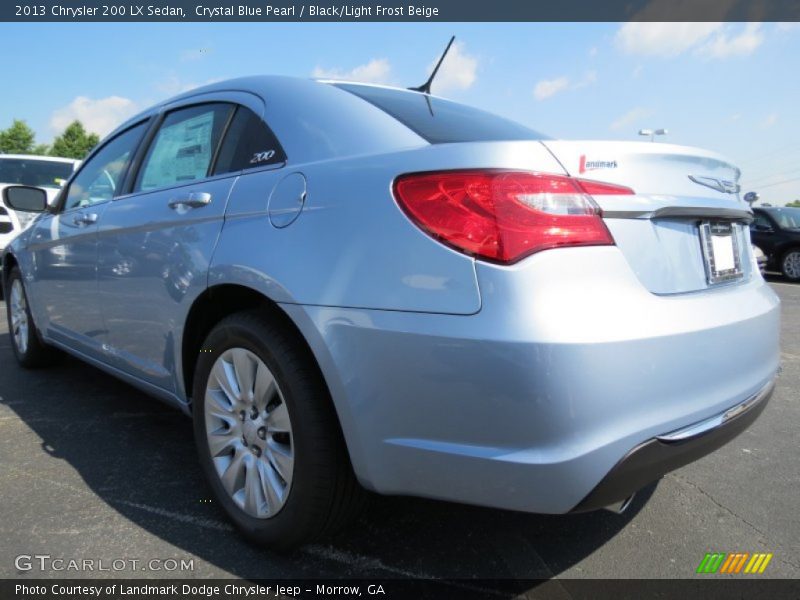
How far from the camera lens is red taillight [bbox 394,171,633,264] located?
1.48m

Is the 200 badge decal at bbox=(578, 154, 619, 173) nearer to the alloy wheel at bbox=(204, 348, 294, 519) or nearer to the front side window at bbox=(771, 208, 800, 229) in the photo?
the alloy wheel at bbox=(204, 348, 294, 519)

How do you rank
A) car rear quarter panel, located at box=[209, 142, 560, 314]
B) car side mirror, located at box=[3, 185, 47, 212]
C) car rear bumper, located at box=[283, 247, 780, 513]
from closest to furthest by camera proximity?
car rear bumper, located at box=[283, 247, 780, 513]
car rear quarter panel, located at box=[209, 142, 560, 314]
car side mirror, located at box=[3, 185, 47, 212]

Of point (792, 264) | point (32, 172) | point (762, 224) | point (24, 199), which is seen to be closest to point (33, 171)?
point (32, 172)

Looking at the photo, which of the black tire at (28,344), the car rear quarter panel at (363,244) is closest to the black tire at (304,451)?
the car rear quarter panel at (363,244)

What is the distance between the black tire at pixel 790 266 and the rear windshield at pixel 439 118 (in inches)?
448

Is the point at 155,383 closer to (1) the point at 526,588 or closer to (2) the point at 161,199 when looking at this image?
(2) the point at 161,199

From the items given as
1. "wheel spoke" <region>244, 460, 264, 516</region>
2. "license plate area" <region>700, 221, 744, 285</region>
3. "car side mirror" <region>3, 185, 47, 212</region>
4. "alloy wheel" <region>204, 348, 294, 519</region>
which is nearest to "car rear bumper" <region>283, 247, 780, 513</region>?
"license plate area" <region>700, 221, 744, 285</region>

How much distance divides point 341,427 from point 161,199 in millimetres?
1377

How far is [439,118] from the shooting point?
217 centimetres

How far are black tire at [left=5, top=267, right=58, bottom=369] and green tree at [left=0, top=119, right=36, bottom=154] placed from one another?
5436 cm

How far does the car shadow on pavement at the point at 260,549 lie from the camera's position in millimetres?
1945

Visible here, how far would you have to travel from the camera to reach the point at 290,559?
1.97 metres

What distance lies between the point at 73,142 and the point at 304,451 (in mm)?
57995

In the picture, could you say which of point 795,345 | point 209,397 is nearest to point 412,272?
point 209,397
